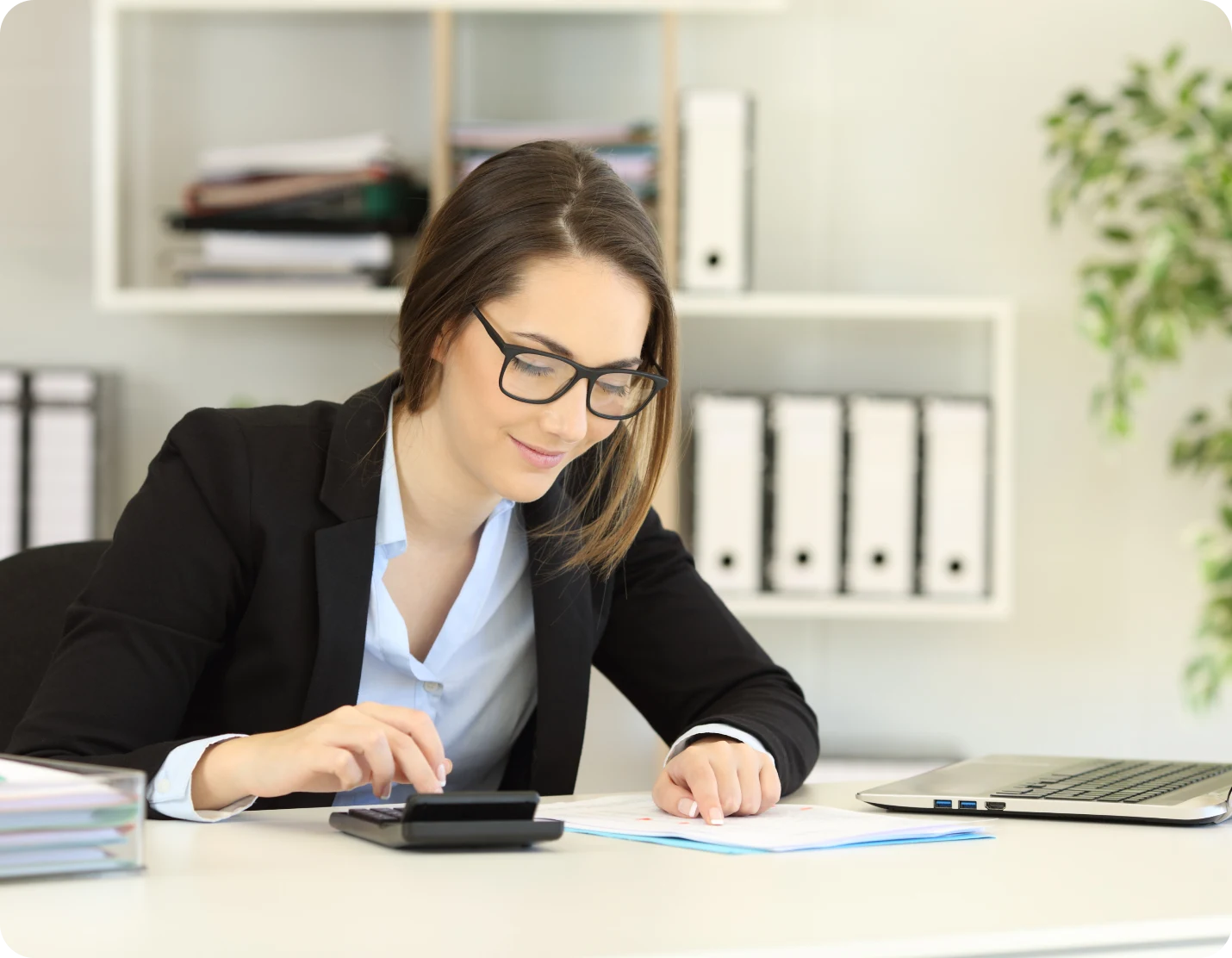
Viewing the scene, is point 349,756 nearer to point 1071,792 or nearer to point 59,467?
point 1071,792

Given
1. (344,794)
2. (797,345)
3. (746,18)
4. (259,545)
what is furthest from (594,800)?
(746,18)

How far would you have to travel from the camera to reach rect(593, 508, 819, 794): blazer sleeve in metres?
1.44

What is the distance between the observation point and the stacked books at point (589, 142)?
2.46 metres

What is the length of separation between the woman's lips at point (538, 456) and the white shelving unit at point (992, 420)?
118 cm

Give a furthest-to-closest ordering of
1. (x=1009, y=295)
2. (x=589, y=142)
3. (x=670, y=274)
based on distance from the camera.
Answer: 1. (x=1009, y=295)
2. (x=589, y=142)
3. (x=670, y=274)

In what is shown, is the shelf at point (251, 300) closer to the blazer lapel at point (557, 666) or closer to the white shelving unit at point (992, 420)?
the white shelving unit at point (992, 420)

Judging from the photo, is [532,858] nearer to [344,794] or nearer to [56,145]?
[344,794]

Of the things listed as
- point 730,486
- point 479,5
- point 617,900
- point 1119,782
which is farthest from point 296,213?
point 617,900

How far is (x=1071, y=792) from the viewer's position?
3.88 feet

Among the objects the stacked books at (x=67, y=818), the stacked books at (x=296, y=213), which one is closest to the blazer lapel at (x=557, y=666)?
the stacked books at (x=67, y=818)

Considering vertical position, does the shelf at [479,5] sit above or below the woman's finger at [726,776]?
above

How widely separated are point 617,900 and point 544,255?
653 mm

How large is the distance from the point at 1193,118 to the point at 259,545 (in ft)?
6.53

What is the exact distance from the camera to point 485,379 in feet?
4.19
